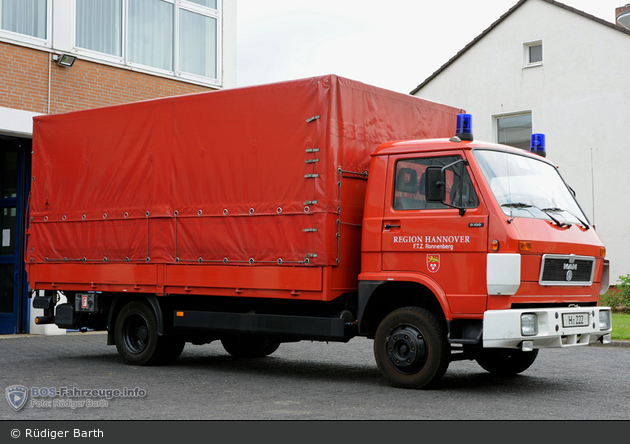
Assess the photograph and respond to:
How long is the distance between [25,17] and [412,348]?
1058cm

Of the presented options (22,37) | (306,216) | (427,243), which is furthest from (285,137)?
(22,37)

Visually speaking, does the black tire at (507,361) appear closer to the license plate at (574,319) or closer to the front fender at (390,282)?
the license plate at (574,319)

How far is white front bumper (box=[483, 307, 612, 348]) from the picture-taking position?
796 centimetres

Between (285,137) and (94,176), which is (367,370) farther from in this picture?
(94,176)

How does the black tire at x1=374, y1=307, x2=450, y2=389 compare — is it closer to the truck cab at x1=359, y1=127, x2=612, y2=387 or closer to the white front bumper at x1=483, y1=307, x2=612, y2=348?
the truck cab at x1=359, y1=127, x2=612, y2=387

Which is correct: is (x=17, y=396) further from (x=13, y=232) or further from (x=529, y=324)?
(x=13, y=232)

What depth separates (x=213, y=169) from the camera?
1020 centimetres

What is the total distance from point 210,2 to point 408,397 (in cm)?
1309

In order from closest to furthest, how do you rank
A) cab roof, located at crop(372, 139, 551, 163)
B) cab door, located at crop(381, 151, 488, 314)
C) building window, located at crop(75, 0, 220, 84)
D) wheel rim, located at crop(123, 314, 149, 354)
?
cab door, located at crop(381, 151, 488, 314)
cab roof, located at crop(372, 139, 551, 163)
wheel rim, located at crop(123, 314, 149, 354)
building window, located at crop(75, 0, 220, 84)

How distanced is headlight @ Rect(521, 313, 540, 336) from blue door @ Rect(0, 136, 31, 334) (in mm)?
11227

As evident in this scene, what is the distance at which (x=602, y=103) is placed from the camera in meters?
23.3

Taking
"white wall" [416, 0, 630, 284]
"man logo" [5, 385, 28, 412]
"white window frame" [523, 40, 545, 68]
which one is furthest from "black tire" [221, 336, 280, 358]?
"white window frame" [523, 40, 545, 68]

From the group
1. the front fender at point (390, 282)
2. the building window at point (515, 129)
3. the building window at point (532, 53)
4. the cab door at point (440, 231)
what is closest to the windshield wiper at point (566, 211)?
the cab door at point (440, 231)

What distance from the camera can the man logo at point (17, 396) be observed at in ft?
25.3
